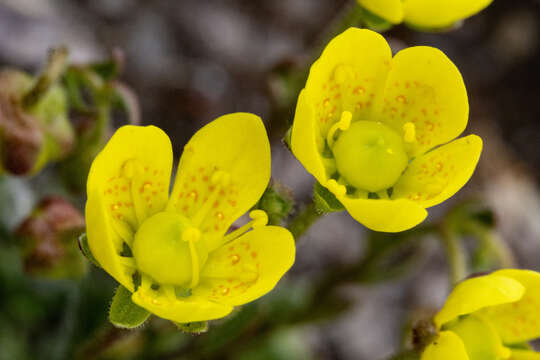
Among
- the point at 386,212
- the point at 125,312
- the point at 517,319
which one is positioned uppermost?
the point at 386,212

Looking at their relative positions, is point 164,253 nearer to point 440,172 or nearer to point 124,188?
point 124,188

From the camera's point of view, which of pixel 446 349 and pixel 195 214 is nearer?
pixel 446 349

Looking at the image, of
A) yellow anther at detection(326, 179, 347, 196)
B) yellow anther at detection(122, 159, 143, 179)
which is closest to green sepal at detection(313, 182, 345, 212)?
yellow anther at detection(326, 179, 347, 196)

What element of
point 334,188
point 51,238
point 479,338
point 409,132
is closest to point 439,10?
point 409,132

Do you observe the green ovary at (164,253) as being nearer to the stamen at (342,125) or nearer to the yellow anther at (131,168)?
the yellow anther at (131,168)

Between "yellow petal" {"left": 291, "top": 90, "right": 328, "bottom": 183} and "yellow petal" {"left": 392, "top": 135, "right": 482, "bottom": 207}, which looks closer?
"yellow petal" {"left": 291, "top": 90, "right": 328, "bottom": 183}

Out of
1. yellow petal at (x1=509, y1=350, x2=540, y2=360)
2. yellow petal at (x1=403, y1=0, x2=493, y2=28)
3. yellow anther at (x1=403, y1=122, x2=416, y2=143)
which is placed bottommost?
yellow petal at (x1=509, y1=350, x2=540, y2=360)

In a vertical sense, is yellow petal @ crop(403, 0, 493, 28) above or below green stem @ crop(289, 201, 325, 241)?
above

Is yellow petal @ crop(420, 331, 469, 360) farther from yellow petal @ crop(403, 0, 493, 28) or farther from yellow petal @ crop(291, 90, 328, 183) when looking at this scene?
yellow petal @ crop(403, 0, 493, 28)

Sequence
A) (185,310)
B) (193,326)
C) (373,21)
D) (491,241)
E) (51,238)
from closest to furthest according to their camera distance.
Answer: (185,310), (193,326), (373,21), (51,238), (491,241)
